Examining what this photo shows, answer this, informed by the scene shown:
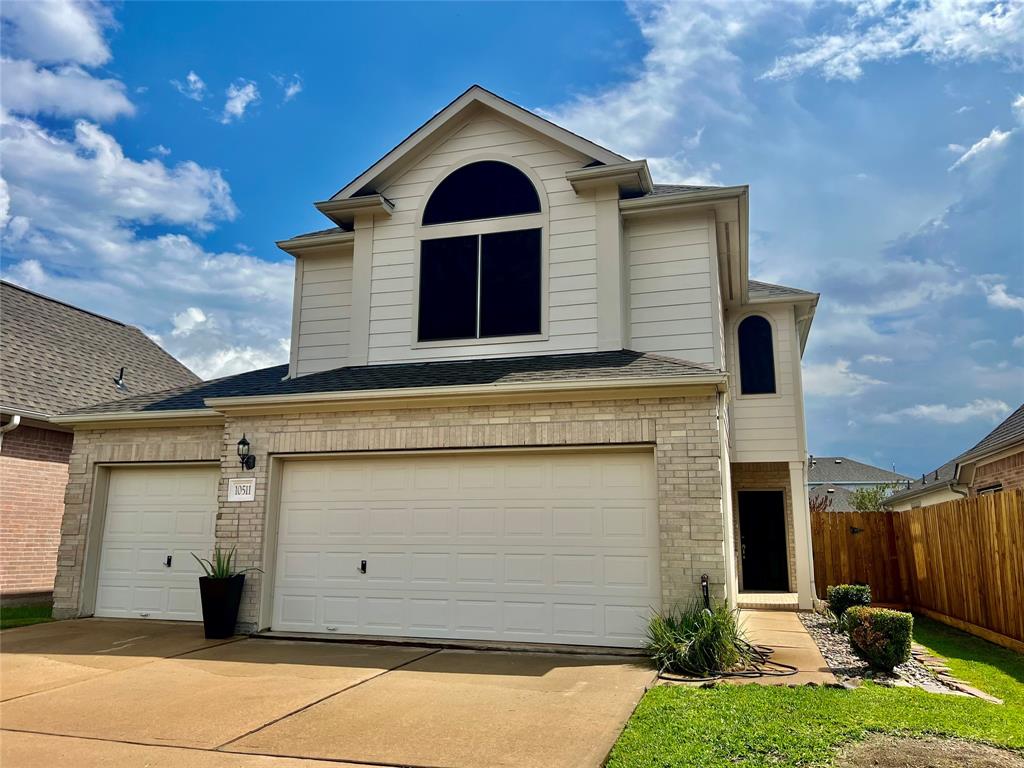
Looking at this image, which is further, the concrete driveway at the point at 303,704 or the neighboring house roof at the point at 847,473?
the neighboring house roof at the point at 847,473

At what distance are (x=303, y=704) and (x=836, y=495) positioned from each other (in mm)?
37429

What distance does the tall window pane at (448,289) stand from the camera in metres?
11.5

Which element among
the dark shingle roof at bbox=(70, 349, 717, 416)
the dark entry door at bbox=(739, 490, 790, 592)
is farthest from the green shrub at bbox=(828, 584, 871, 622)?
the dark entry door at bbox=(739, 490, 790, 592)

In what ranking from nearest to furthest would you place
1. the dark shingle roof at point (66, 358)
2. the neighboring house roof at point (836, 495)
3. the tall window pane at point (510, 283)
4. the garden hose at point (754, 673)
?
the garden hose at point (754, 673)
the tall window pane at point (510, 283)
the dark shingle roof at point (66, 358)
the neighboring house roof at point (836, 495)

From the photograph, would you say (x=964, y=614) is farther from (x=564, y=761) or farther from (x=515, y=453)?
(x=564, y=761)

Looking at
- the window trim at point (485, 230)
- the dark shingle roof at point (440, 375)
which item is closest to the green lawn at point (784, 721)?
the dark shingle roof at point (440, 375)

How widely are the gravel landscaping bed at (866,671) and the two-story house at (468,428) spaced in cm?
143

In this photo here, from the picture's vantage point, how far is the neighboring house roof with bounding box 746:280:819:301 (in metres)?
14.4

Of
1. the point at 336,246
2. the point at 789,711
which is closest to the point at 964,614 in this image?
the point at 789,711

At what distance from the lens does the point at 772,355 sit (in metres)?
14.8

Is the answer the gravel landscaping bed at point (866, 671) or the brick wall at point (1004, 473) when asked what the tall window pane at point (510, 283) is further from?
the brick wall at point (1004, 473)

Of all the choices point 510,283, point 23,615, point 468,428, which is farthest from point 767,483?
point 23,615

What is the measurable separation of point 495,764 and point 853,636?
189 inches

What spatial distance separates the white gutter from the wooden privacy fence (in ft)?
14.4
